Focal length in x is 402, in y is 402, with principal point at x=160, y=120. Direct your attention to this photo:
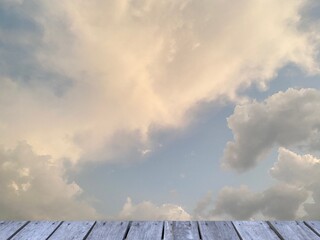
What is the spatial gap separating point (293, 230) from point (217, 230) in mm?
889

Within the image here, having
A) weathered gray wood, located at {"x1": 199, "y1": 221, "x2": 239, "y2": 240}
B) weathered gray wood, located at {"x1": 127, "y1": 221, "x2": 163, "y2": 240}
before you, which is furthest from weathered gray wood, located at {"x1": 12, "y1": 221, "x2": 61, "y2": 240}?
weathered gray wood, located at {"x1": 199, "y1": 221, "x2": 239, "y2": 240}

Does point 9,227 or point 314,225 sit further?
point 9,227

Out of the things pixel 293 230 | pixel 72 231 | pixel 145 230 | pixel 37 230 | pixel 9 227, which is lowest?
pixel 293 230

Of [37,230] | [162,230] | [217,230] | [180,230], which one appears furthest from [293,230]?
[37,230]

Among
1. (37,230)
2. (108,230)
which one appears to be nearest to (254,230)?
(108,230)

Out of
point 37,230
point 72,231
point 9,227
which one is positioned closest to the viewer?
point 72,231

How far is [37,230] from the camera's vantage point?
15.8 ft

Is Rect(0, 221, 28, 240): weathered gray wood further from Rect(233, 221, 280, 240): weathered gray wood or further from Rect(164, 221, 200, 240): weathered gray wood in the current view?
Rect(233, 221, 280, 240): weathered gray wood

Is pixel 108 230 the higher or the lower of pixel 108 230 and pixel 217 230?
the higher

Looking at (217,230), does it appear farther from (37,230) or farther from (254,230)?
(37,230)

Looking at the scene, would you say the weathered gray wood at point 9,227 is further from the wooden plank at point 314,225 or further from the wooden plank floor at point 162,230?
the wooden plank at point 314,225

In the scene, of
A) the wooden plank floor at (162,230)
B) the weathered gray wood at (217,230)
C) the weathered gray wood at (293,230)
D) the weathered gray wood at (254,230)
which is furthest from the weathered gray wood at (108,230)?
the weathered gray wood at (293,230)

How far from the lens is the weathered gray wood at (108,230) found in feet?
14.6

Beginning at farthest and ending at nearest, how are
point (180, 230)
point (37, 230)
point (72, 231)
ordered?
1. point (37, 230)
2. point (72, 231)
3. point (180, 230)
